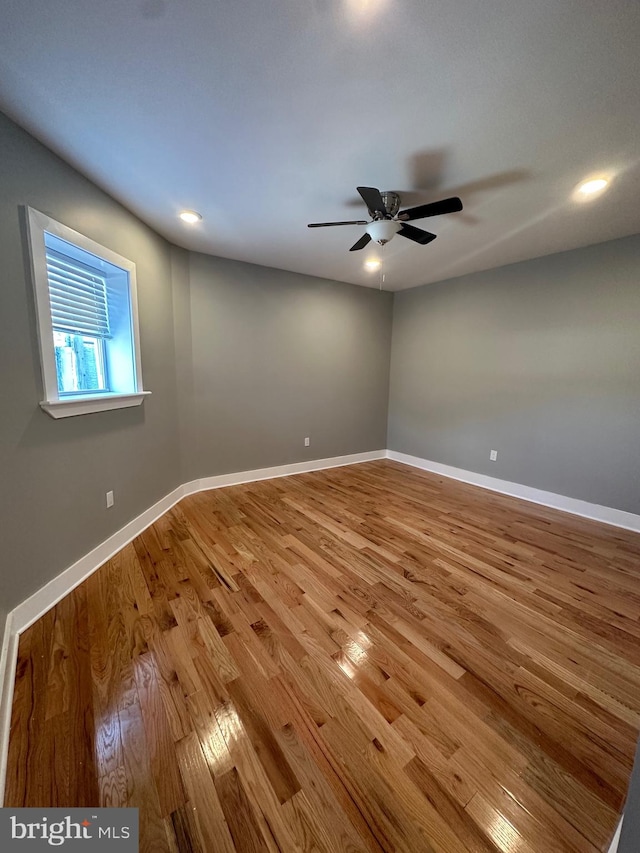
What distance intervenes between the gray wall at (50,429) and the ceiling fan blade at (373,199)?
5.62 ft

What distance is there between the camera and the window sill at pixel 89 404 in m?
1.77

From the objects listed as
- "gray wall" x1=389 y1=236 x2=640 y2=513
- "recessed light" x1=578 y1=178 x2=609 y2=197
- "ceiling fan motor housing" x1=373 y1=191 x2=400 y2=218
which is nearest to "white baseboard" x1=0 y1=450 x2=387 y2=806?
"gray wall" x1=389 y1=236 x2=640 y2=513

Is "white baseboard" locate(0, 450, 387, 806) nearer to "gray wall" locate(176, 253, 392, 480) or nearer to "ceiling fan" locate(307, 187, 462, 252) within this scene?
"gray wall" locate(176, 253, 392, 480)

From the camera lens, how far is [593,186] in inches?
78.3

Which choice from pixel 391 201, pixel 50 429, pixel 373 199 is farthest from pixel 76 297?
pixel 391 201

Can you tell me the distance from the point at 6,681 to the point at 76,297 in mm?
2083

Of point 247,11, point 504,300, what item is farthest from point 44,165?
point 504,300

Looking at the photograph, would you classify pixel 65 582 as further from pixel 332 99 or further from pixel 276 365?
pixel 332 99

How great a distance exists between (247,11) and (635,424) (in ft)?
12.5

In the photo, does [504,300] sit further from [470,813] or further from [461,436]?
[470,813]

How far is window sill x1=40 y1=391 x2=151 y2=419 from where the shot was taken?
1.77 meters

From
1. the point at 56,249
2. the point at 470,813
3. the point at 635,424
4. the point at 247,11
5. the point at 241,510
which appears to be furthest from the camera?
the point at 241,510

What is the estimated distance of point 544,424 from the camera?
11.0ft

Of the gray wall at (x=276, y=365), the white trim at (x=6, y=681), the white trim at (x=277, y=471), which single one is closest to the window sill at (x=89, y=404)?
the gray wall at (x=276, y=365)
